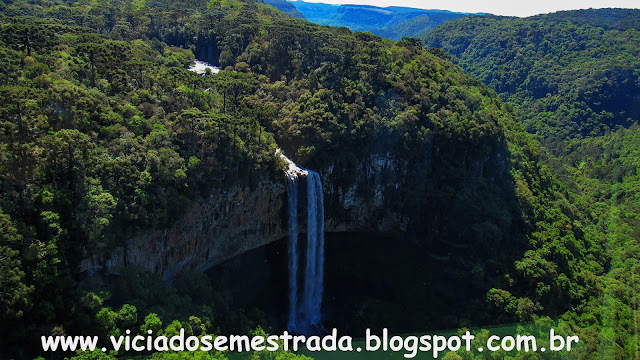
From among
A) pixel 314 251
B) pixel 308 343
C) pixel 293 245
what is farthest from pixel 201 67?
pixel 308 343

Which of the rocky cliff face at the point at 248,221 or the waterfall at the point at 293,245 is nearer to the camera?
the rocky cliff face at the point at 248,221

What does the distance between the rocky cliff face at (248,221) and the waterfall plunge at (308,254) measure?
0.94 m

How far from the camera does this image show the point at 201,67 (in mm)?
49750

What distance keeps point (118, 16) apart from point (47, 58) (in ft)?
87.8

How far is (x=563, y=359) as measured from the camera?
2794 centimetres

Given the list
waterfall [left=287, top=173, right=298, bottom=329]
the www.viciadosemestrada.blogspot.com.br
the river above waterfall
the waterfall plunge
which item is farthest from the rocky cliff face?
the river above waterfall

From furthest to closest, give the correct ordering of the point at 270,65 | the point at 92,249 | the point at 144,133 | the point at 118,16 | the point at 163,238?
the point at 118,16
the point at 270,65
the point at 144,133
the point at 163,238
the point at 92,249

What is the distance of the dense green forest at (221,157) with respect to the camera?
70.4 ft

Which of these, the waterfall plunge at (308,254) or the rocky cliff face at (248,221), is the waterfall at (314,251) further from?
the rocky cliff face at (248,221)

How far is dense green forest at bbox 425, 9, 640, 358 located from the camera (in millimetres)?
41062

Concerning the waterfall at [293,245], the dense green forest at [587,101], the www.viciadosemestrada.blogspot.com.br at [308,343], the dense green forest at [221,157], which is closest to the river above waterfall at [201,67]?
the dense green forest at [221,157]

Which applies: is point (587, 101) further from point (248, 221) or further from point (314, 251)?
point (248, 221)

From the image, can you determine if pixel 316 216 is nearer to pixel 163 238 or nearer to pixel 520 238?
pixel 163 238

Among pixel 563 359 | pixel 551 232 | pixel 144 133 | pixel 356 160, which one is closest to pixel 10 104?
pixel 144 133
